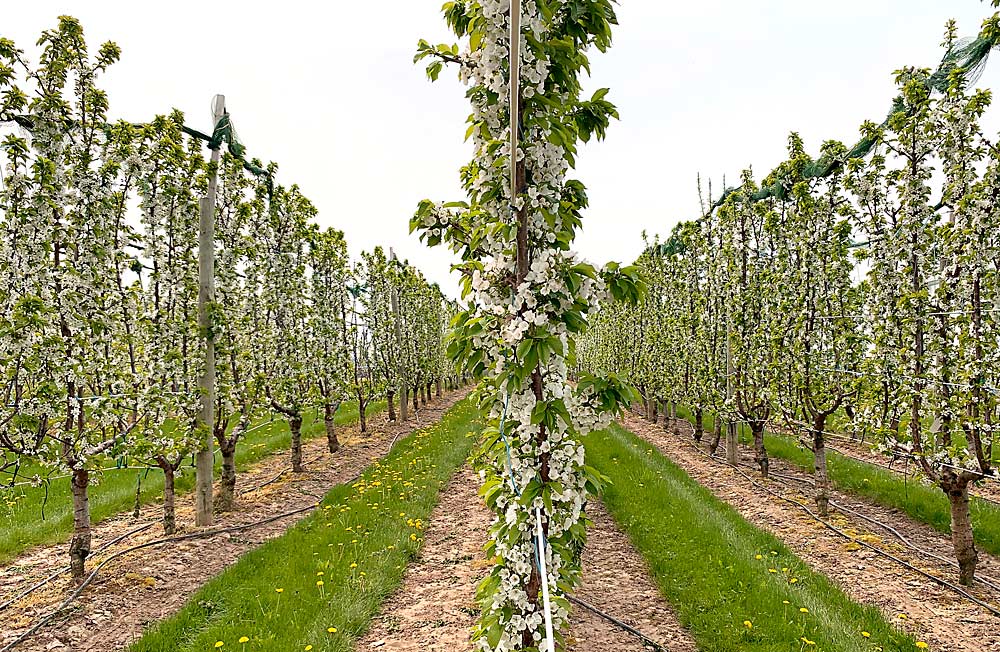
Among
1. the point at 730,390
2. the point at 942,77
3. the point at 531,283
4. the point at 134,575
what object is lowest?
the point at 134,575

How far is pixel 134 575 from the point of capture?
690 centimetres

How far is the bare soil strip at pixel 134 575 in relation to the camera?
5590 mm

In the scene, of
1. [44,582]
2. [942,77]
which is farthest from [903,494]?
[44,582]

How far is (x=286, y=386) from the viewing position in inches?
479

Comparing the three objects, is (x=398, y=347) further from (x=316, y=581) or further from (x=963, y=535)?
(x=963, y=535)

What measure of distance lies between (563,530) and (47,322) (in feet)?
19.7

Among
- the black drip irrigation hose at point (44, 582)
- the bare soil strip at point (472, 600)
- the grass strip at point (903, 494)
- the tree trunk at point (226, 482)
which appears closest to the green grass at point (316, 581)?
the bare soil strip at point (472, 600)

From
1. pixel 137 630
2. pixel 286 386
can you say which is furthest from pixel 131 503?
pixel 137 630

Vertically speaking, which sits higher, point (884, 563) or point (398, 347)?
point (398, 347)

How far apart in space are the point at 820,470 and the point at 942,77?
6.42 metres

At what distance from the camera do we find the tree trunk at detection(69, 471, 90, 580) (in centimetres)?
664

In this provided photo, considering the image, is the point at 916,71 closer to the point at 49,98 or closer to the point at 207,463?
the point at 49,98

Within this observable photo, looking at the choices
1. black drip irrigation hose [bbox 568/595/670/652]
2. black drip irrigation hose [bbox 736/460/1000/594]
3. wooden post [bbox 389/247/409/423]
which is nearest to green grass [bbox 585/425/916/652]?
black drip irrigation hose [bbox 568/595/670/652]

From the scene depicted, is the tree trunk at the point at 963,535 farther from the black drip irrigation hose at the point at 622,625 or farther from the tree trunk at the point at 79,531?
the tree trunk at the point at 79,531
